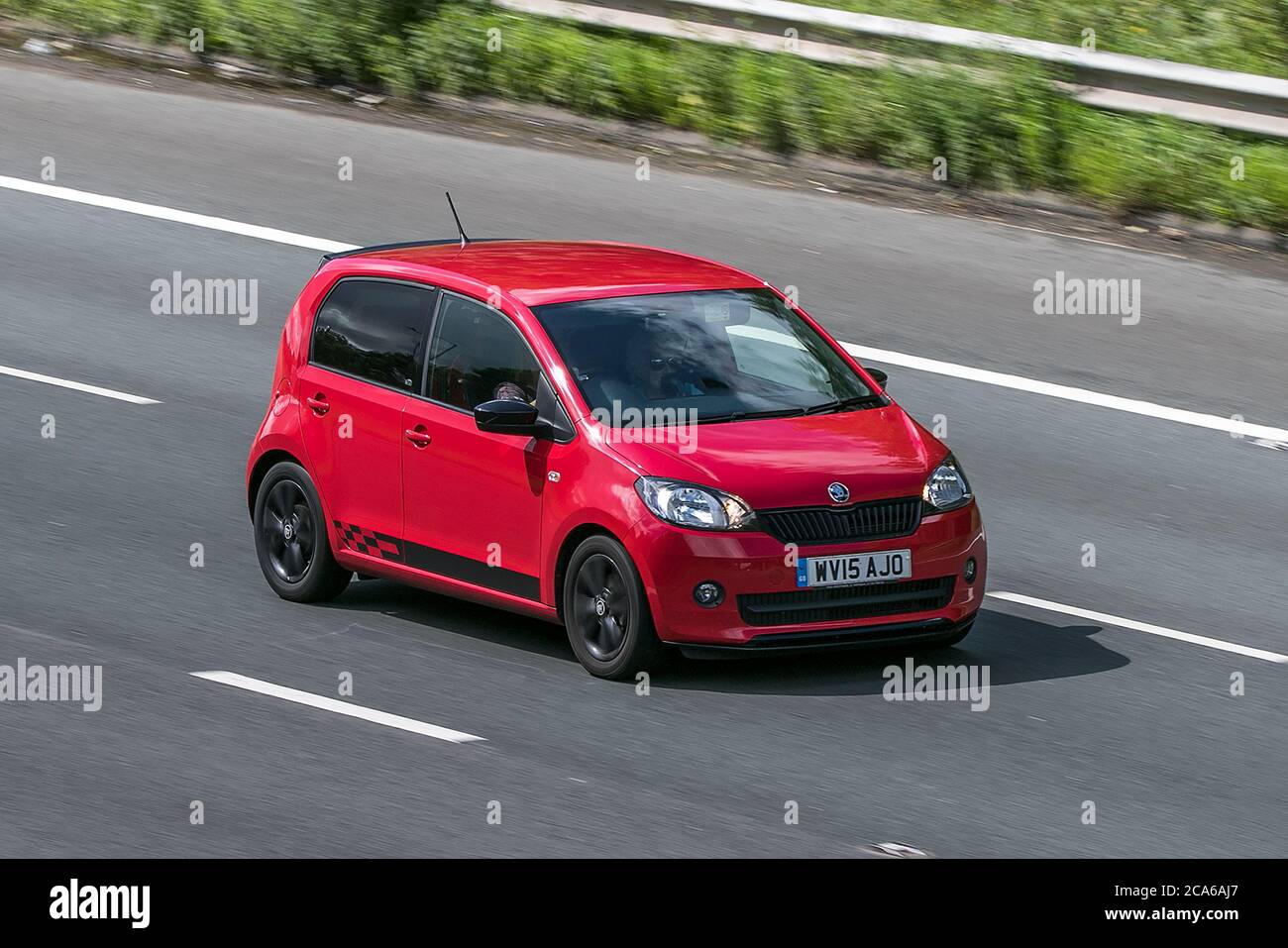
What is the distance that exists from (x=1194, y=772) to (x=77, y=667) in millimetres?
4669

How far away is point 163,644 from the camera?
32.2ft

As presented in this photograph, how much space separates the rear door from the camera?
403 inches

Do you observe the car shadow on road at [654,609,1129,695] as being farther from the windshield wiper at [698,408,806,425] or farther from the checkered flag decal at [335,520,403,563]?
the checkered flag decal at [335,520,403,563]

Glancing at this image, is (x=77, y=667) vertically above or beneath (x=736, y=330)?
beneath

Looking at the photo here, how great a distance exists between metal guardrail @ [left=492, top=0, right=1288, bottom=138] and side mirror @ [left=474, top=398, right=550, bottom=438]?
29.9ft

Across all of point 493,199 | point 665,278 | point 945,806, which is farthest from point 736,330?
point 493,199

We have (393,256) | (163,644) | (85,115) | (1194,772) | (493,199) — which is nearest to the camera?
(1194,772)

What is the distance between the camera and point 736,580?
352 inches

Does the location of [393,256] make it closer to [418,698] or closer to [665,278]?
[665,278]

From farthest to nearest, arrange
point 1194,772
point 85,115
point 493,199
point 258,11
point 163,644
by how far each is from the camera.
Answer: point 258,11 → point 85,115 → point 493,199 → point 163,644 → point 1194,772

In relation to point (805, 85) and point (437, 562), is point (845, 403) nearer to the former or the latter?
point (437, 562)

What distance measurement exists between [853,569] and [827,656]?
79cm

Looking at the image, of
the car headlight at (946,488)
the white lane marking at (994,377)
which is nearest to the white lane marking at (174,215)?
the white lane marking at (994,377)

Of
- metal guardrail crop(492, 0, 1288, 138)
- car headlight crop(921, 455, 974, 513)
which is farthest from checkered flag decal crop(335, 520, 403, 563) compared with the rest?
metal guardrail crop(492, 0, 1288, 138)
